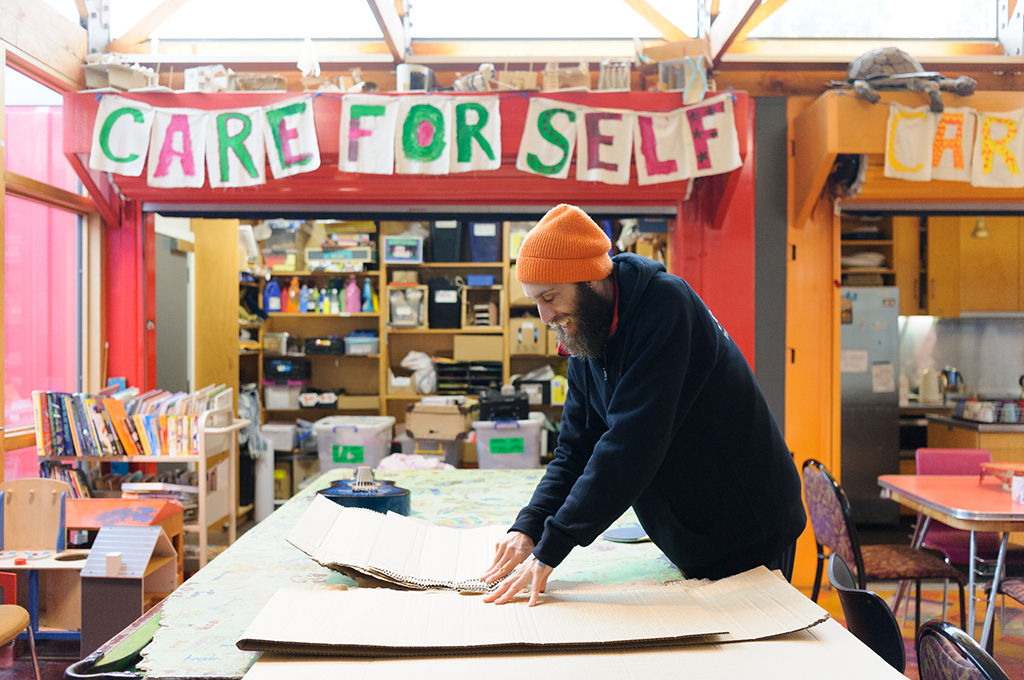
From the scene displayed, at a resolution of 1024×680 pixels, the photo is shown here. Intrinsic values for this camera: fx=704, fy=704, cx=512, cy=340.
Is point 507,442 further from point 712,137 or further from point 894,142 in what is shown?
point 894,142

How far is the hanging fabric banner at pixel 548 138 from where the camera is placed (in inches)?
140

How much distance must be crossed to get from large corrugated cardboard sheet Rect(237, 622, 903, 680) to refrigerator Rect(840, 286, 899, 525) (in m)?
4.83

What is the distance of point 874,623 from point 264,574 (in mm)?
1303

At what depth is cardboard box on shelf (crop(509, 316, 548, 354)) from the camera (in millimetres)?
5875

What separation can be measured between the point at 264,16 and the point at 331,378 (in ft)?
10.9

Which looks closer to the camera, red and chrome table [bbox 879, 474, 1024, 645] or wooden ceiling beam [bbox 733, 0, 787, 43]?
red and chrome table [bbox 879, 474, 1024, 645]

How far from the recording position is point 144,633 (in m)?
1.13

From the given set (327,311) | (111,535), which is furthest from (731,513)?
(327,311)

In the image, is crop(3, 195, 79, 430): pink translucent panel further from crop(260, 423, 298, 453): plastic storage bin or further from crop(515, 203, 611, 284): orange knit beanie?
crop(515, 203, 611, 284): orange knit beanie

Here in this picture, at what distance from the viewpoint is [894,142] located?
3.63 m

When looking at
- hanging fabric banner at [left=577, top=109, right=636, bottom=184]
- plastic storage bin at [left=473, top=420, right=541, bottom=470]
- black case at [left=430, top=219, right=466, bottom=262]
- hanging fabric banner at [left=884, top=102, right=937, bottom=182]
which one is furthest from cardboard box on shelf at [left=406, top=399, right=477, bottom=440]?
hanging fabric banner at [left=884, top=102, right=937, bottom=182]

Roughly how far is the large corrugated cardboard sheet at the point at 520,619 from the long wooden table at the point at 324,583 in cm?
3

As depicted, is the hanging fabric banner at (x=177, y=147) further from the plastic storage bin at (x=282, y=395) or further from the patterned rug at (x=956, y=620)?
the patterned rug at (x=956, y=620)

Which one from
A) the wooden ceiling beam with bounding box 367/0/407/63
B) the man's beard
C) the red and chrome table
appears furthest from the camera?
the wooden ceiling beam with bounding box 367/0/407/63
